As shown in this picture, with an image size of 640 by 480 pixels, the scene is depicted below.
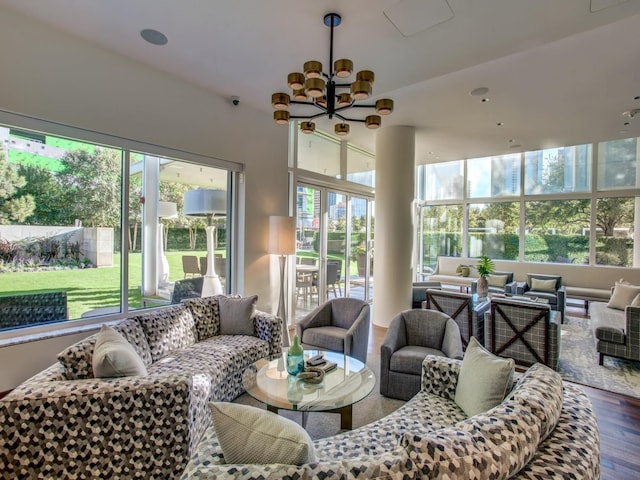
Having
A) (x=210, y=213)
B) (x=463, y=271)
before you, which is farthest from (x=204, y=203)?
(x=463, y=271)

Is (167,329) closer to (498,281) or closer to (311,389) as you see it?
(311,389)

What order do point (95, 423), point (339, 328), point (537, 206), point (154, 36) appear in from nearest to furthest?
point (95, 423) < point (154, 36) < point (339, 328) < point (537, 206)

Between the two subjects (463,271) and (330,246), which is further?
(463,271)

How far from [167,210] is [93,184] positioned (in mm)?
798

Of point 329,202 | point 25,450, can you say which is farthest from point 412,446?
point 329,202

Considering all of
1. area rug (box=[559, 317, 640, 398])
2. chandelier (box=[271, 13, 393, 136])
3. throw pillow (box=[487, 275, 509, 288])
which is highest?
chandelier (box=[271, 13, 393, 136])

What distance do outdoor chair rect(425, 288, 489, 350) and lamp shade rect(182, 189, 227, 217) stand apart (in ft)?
10.3

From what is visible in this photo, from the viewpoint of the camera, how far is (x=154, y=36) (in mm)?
2881

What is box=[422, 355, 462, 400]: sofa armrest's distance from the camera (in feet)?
7.17

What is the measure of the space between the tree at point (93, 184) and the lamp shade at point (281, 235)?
1.80 metres

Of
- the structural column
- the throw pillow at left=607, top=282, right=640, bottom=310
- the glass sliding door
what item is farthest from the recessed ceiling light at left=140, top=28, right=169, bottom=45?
the throw pillow at left=607, top=282, right=640, bottom=310

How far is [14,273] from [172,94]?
2.34m

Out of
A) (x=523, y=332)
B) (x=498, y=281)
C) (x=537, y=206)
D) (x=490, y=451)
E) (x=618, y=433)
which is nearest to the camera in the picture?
(x=490, y=451)

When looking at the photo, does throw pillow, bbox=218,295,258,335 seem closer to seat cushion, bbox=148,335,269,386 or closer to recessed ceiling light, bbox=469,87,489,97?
seat cushion, bbox=148,335,269,386
